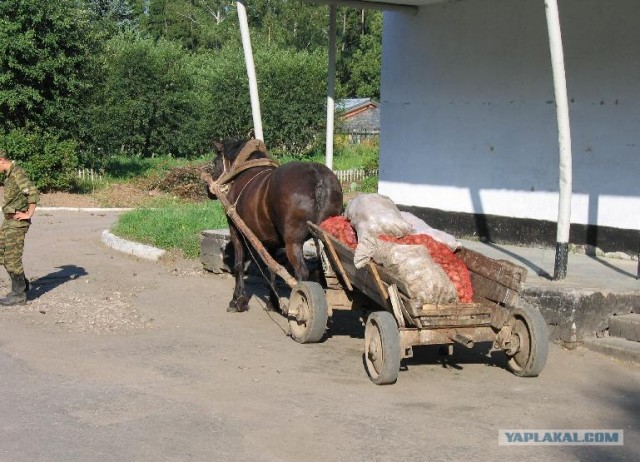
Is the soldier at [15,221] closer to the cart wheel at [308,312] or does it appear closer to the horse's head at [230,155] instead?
the horse's head at [230,155]

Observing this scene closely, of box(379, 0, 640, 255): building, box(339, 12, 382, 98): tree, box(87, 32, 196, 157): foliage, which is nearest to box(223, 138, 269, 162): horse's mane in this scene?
box(379, 0, 640, 255): building

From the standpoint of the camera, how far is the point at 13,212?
33.1ft

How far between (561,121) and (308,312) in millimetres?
3336

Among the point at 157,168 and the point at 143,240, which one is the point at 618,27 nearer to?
the point at 143,240

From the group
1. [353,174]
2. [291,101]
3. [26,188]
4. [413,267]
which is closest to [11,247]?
[26,188]

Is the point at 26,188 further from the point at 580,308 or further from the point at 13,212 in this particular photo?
the point at 580,308

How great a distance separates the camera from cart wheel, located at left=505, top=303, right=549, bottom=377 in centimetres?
713

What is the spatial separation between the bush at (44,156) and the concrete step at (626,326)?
17.7m

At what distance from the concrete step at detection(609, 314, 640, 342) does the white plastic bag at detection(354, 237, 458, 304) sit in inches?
91.5

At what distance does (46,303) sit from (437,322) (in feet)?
18.1

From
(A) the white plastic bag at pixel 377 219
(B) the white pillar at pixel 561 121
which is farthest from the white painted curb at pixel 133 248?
(B) the white pillar at pixel 561 121

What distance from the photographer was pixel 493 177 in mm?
13094

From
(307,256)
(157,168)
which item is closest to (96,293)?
(307,256)

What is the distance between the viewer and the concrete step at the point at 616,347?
26.6 ft
